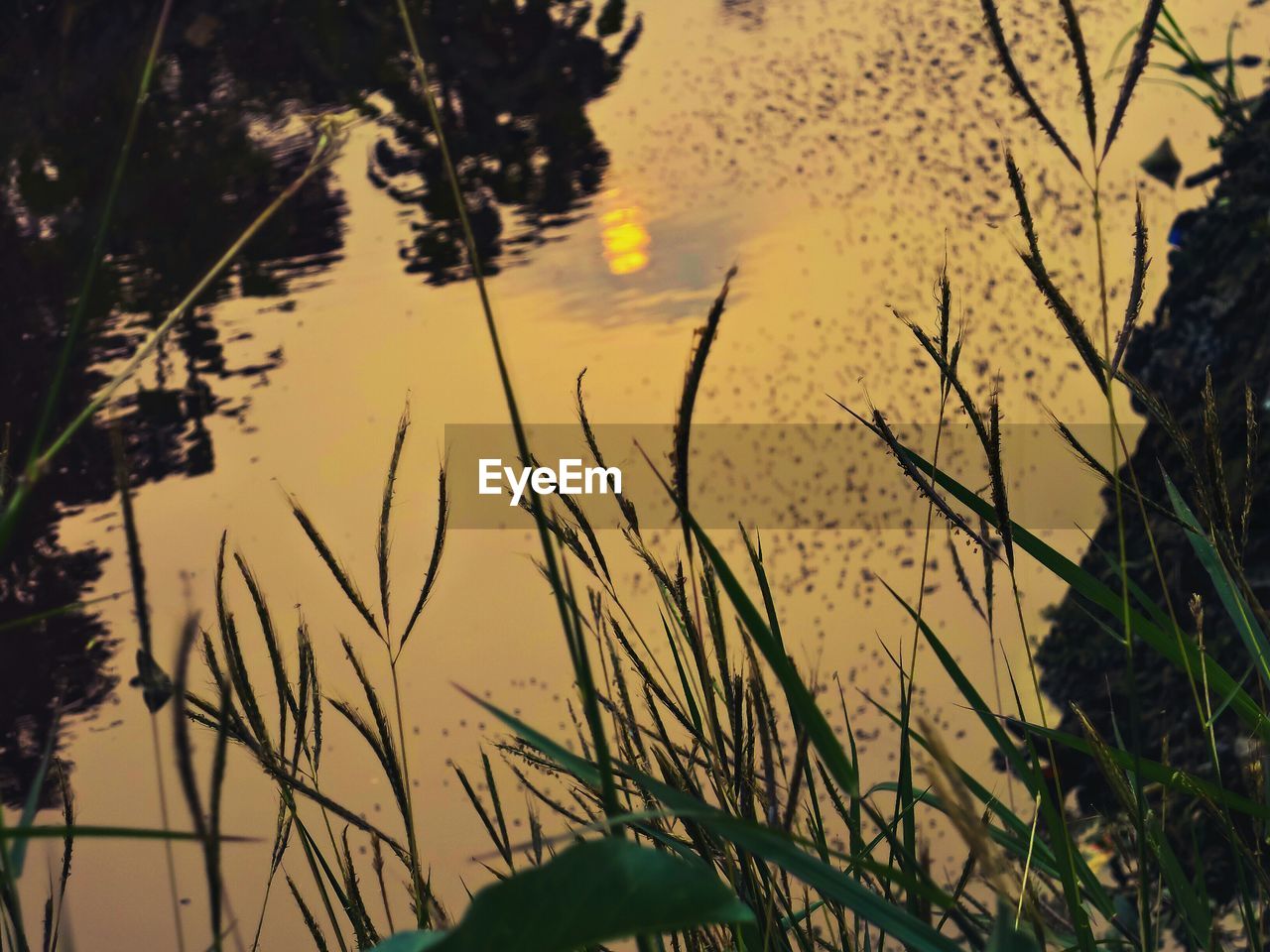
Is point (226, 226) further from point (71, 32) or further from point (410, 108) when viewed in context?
point (71, 32)

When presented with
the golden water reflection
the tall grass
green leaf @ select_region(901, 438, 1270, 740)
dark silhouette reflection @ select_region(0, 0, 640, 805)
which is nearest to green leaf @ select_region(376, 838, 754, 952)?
the tall grass

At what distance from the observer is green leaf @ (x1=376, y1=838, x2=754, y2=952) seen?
210 mm

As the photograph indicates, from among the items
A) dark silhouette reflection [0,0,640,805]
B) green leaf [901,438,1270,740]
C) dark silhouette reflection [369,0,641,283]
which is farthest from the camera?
dark silhouette reflection [369,0,641,283]

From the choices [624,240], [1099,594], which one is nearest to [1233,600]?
[1099,594]

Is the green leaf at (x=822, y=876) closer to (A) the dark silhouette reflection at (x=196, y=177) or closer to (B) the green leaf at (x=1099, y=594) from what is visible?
(B) the green leaf at (x=1099, y=594)

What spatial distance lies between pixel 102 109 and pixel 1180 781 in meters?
3.05

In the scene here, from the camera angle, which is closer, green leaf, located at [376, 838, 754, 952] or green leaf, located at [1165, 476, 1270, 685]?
green leaf, located at [376, 838, 754, 952]

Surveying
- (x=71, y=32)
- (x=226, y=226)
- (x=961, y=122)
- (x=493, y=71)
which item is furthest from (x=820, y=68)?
(x=71, y=32)

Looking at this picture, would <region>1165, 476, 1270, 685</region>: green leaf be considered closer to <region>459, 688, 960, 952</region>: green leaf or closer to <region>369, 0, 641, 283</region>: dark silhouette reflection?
<region>459, 688, 960, 952</region>: green leaf

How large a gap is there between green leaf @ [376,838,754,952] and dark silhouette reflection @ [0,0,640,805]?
1.81 metres

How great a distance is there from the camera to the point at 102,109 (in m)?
2.79

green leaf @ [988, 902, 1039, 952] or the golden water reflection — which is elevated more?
green leaf @ [988, 902, 1039, 952]

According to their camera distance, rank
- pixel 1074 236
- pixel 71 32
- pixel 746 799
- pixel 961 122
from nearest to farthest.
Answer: pixel 746 799 → pixel 1074 236 → pixel 961 122 → pixel 71 32

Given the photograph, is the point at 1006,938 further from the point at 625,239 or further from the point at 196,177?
the point at 196,177
